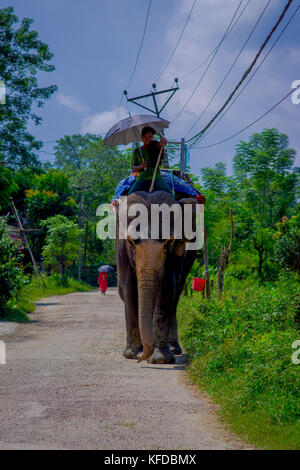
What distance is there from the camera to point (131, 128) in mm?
10039

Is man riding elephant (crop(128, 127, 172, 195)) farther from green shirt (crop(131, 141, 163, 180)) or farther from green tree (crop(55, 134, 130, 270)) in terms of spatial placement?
green tree (crop(55, 134, 130, 270))

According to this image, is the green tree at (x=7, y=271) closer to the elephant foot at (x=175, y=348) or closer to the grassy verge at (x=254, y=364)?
the grassy verge at (x=254, y=364)

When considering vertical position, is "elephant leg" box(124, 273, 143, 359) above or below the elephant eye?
below

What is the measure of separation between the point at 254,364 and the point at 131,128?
16.3 feet

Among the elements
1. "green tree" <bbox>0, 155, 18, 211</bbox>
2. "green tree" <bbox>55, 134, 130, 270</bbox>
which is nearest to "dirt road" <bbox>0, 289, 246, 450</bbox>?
"green tree" <bbox>0, 155, 18, 211</bbox>

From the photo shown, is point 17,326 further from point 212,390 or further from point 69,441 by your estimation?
point 69,441

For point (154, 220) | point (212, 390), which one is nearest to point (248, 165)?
point (154, 220)

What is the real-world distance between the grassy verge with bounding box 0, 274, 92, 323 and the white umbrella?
8018 millimetres

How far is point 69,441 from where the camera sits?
4613 millimetres

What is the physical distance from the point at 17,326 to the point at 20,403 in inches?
378

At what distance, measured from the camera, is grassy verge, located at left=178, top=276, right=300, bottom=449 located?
5141 millimetres

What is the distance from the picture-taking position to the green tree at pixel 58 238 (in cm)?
4159

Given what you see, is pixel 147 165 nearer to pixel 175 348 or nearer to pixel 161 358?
pixel 161 358

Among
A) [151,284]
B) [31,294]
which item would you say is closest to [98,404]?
[151,284]
